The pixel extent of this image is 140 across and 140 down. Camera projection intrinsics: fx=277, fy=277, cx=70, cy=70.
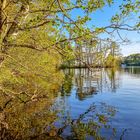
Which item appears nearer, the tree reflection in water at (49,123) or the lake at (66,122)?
the tree reflection in water at (49,123)

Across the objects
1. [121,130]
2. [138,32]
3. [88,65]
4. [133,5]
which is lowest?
[121,130]

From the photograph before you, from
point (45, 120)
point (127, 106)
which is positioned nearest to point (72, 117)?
point (45, 120)

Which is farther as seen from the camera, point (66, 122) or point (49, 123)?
point (66, 122)

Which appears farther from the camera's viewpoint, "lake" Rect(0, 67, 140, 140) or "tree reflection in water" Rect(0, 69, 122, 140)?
Result: "lake" Rect(0, 67, 140, 140)

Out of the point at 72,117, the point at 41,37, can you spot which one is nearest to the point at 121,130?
the point at 72,117

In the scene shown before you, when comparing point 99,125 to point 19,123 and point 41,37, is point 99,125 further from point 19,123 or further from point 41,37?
point 41,37

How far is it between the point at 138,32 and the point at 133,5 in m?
0.97

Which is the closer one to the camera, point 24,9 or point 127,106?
point 24,9

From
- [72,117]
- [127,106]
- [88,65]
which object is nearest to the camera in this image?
[88,65]

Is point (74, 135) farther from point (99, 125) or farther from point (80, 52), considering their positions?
point (80, 52)

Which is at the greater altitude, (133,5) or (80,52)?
(133,5)

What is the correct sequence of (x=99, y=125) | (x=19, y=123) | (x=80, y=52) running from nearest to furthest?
(x=80, y=52)
(x=19, y=123)
(x=99, y=125)

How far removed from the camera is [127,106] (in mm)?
26953

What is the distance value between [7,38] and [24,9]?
140 centimetres
